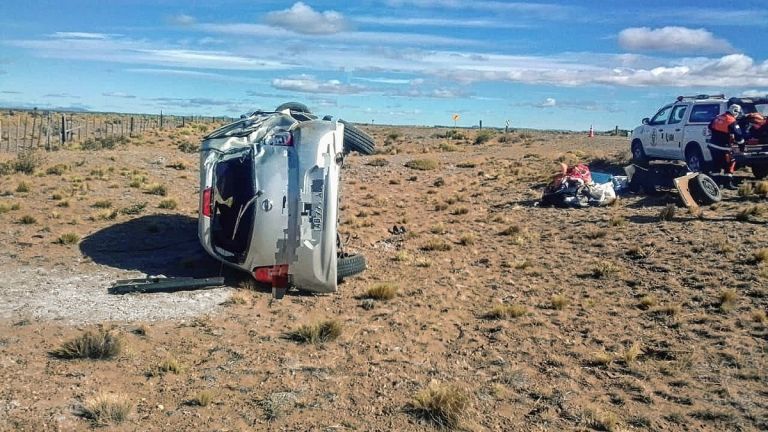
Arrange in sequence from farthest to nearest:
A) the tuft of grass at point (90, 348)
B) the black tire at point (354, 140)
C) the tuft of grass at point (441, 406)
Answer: the black tire at point (354, 140)
the tuft of grass at point (90, 348)
the tuft of grass at point (441, 406)

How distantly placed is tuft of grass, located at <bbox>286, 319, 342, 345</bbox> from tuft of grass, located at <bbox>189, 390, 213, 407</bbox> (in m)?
1.79

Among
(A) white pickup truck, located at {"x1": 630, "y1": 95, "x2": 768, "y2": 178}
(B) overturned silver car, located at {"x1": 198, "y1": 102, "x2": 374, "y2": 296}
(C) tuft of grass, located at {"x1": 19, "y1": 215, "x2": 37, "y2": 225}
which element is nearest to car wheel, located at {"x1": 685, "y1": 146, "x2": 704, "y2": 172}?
(A) white pickup truck, located at {"x1": 630, "y1": 95, "x2": 768, "y2": 178}

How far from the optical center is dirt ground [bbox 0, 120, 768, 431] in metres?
5.89

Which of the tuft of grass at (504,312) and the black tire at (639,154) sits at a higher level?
the black tire at (639,154)

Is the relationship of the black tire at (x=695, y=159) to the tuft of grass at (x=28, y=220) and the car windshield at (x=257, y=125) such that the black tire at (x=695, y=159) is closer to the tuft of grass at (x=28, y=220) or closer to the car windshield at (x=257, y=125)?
the car windshield at (x=257, y=125)

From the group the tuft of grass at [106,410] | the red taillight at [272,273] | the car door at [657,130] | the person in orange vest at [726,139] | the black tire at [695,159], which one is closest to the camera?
the tuft of grass at [106,410]

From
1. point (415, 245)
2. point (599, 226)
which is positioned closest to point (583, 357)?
point (415, 245)

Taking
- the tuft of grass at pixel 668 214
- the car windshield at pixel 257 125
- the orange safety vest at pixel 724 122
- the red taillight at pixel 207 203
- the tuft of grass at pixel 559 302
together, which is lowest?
the tuft of grass at pixel 559 302

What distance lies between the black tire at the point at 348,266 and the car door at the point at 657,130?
43.9 ft

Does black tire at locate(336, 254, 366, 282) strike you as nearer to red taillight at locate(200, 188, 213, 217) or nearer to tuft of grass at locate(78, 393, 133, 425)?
red taillight at locate(200, 188, 213, 217)

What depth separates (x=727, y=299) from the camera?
29.3 ft

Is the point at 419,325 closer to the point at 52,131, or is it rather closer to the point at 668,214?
the point at 668,214

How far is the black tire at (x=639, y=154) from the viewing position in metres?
22.1

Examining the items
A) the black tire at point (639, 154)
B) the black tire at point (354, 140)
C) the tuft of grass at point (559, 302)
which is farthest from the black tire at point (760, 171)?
the black tire at point (354, 140)
